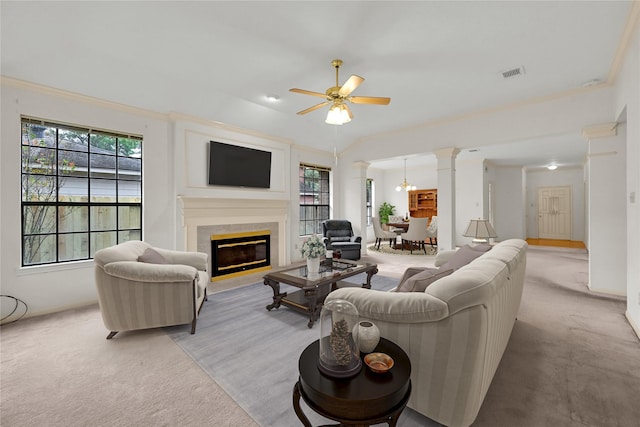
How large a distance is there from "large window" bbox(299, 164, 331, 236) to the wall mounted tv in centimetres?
129

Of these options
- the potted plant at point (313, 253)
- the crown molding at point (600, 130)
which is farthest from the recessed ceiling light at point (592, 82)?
the potted plant at point (313, 253)

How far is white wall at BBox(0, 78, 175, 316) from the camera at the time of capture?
3.08 metres

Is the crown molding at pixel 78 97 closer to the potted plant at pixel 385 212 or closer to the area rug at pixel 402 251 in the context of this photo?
the area rug at pixel 402 251

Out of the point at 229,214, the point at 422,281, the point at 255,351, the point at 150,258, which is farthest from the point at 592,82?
the point at 150,258

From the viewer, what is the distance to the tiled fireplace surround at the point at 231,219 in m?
4.43

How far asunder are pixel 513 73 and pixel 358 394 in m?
4.25

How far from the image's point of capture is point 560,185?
938cm

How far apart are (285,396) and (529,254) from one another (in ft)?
24.1

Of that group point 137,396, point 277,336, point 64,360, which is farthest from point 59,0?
point 277,336

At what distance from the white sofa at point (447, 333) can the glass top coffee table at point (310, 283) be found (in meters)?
1.43

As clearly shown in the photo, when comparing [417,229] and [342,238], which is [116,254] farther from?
[417,229]

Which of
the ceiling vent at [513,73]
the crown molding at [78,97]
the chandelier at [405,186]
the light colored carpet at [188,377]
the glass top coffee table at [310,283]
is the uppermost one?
the ceiling vent at [513,73]

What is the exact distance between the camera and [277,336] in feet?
8.71

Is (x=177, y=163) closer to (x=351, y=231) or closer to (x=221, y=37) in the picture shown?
(x=221, y=37)
